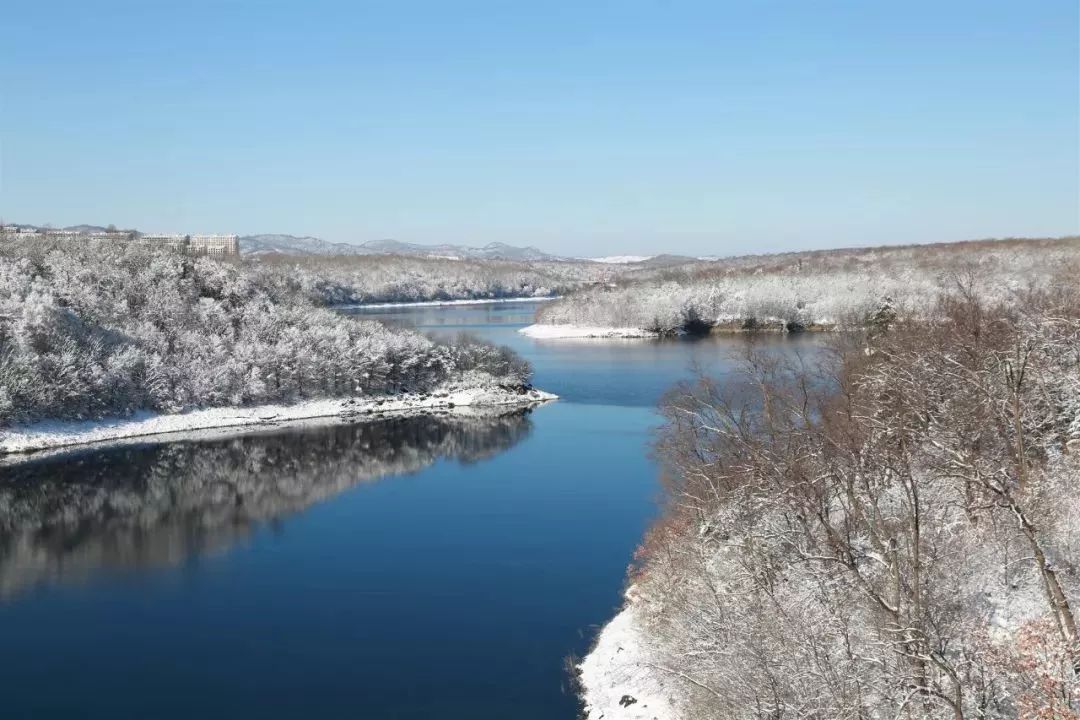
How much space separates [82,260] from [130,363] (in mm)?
9849

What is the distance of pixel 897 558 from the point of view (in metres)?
8.16

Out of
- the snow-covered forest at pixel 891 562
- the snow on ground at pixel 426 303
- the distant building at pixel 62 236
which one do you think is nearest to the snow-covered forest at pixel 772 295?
the snow on ground at pixel 426 303

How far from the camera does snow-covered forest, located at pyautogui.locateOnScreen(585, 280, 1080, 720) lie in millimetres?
7137

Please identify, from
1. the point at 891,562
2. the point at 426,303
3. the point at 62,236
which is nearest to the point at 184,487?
the point at 891,562

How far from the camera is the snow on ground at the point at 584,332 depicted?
6974 cm

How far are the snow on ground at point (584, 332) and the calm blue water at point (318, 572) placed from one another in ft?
124

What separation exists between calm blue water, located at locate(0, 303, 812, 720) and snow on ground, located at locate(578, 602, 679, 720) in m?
0.39

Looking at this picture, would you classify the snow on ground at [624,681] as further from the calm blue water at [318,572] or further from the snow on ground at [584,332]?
the snow on ground at [584,332]

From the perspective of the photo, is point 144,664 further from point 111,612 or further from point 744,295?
point 744,295

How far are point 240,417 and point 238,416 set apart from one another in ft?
0.32

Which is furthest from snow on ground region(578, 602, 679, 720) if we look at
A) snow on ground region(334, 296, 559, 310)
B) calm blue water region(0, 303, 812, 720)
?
snow on ground region(334, 296, 559, 310)

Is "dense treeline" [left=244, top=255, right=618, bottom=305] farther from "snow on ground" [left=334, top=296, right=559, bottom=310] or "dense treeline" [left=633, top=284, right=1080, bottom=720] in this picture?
"dense treeline" [left=633, top=284, right=1080, bottom=720]

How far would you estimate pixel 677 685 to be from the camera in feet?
35.6

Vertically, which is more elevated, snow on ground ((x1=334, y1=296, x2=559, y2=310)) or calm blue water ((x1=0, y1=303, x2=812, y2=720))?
snow on ground ((x1=334, y1=296, x2=559, y2=310))
